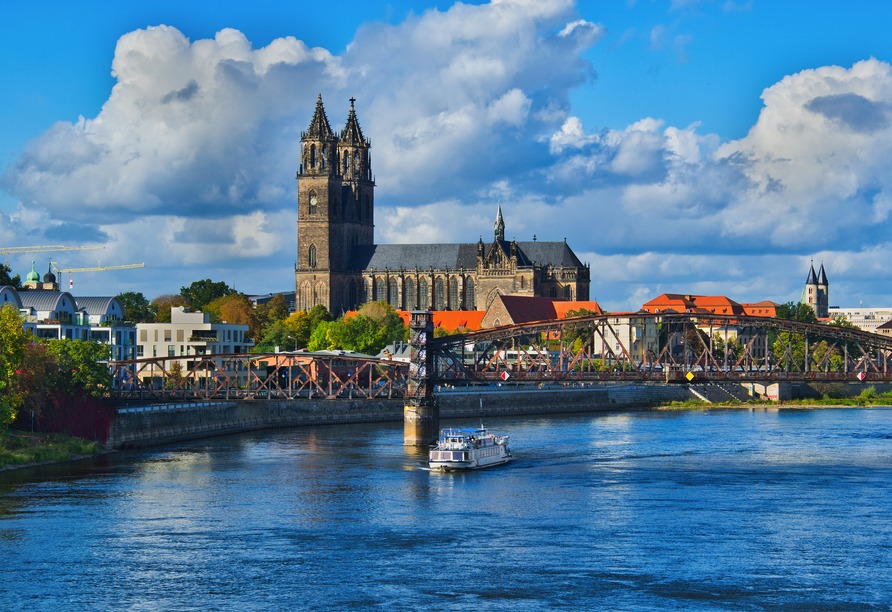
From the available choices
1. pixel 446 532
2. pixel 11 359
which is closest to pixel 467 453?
pixel 446 532

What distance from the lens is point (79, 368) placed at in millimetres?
82250

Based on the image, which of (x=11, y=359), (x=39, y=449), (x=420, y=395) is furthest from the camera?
(x=420, y=395)

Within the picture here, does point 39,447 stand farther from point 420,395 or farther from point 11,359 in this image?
point 420,395

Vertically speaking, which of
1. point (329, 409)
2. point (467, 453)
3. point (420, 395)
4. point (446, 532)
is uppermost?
point (420, 395)

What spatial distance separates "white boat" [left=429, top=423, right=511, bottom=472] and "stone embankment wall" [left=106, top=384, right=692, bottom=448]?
2232cm

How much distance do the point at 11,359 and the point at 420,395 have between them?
29.2m

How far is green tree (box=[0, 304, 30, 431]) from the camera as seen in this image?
70.3 metres

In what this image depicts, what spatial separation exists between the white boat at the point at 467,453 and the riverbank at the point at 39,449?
22437mm

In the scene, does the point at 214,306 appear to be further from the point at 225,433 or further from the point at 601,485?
the point at 601,485

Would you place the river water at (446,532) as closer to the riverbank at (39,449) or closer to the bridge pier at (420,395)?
the riverbank at (39,449)

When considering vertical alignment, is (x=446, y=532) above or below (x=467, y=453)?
below

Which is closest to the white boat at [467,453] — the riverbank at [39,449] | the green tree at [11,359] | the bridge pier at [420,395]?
the bridge pier at [420,395]

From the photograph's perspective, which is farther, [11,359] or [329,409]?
[329,409]

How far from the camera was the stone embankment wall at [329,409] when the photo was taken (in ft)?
288
